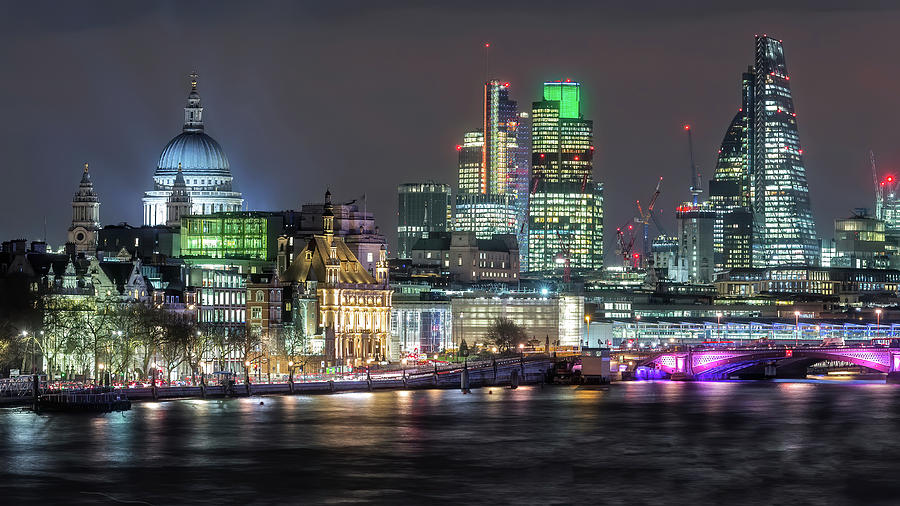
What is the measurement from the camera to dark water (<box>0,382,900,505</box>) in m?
120

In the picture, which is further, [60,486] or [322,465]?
[322,465]

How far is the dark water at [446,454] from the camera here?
120 metres

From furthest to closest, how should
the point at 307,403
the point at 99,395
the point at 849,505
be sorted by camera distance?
the point at 307,403, the point at 99,395, the point at 849,505

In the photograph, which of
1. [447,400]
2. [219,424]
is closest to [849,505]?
[219,424]

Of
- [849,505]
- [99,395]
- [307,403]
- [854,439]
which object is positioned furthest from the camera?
[307,403]

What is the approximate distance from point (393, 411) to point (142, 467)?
1887 inches

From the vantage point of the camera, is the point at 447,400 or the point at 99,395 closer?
the point at 99,395

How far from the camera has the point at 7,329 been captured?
184625 millimetres

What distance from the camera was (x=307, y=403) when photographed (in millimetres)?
183875

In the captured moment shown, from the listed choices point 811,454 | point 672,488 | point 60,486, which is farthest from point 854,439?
point 60,486

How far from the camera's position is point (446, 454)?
14050cm

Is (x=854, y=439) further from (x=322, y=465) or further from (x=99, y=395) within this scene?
(x=99, y=395)

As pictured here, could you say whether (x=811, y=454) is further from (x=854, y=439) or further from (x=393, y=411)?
(x=393, y=411)

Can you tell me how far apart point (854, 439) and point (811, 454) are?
1262cm
